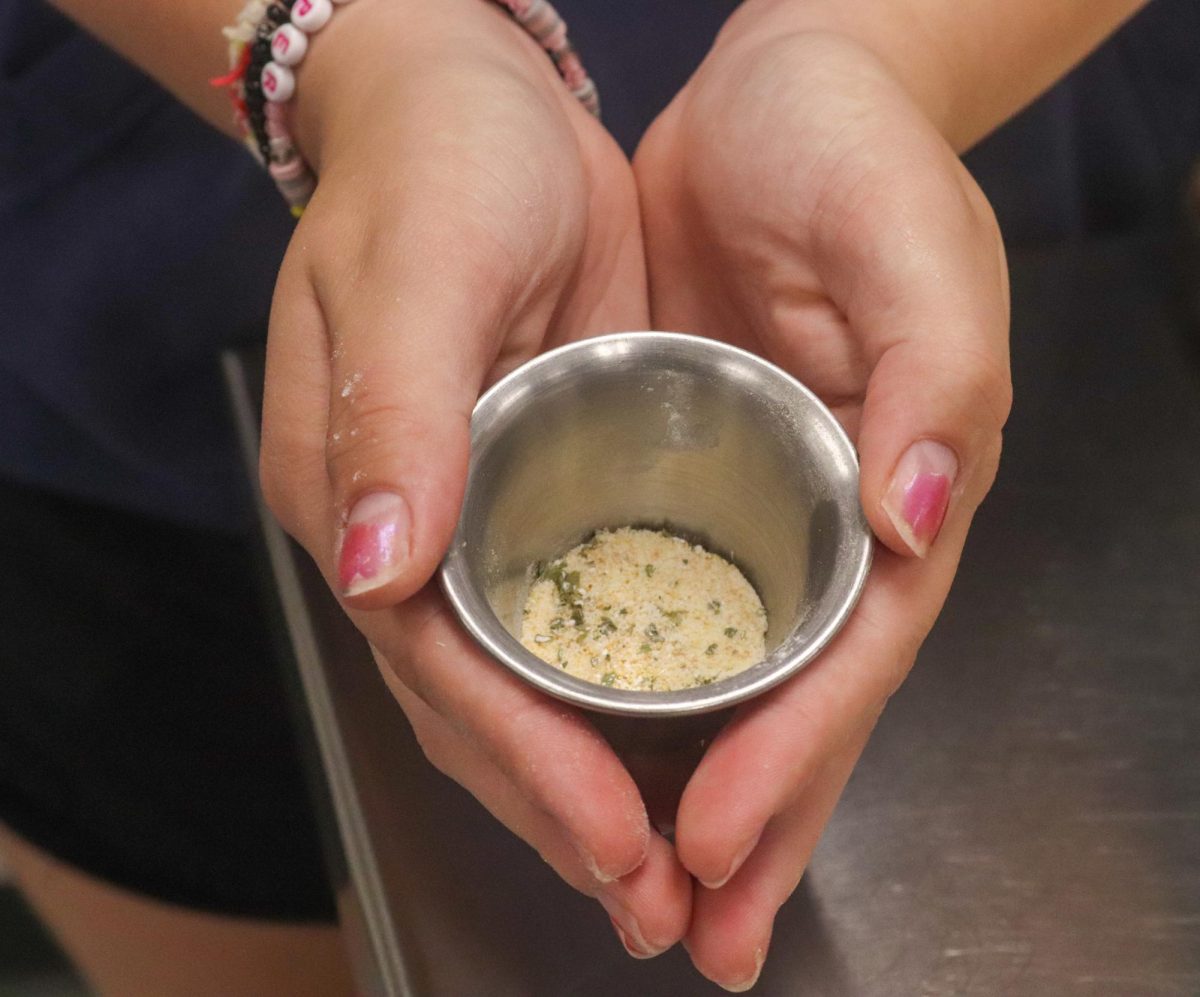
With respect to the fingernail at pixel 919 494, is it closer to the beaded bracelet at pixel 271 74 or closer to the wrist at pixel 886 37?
the wrist at pixel 886 37

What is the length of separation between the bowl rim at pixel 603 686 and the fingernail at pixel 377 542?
0.05 metres

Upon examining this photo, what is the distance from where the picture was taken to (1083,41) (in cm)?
113

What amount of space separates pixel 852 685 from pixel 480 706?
0.24m

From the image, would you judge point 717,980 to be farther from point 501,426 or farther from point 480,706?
point 501,426

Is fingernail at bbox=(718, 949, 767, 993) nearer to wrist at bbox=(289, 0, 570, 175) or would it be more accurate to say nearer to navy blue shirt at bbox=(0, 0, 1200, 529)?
wrist at bbox=(289, 0, 570, 175)

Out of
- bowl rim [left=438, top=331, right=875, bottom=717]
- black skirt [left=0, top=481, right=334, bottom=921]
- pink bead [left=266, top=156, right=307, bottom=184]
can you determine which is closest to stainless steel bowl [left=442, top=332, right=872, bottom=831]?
bowl rim [left=438, top=331, right=875, bottom=717]

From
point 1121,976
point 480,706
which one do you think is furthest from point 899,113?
point 1121,976

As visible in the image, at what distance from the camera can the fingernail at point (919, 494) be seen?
0.73 meters

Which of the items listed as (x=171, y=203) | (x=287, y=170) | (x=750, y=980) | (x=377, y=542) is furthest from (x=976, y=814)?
(x=171, y=203)

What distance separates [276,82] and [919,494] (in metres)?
0.66

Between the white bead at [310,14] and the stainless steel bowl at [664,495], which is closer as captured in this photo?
the stainless steel bowl at [664,495]

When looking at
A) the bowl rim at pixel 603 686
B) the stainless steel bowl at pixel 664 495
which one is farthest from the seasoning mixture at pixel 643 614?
the bowl rim at pixel 603 686

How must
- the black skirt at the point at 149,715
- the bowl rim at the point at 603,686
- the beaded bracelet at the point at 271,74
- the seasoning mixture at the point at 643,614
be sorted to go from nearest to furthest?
the bowl rim at the point at 603,686 < the seasoning mixture at the point at 643,614 < the beaded bracelet at the point at 271,74 < the black skirt at the point at 149,715

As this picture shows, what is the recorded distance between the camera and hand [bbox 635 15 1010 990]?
0.73 metres
